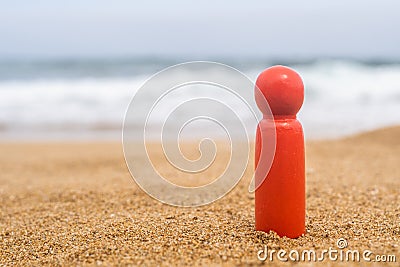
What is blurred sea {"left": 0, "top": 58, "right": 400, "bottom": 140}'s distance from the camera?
927 centimetres

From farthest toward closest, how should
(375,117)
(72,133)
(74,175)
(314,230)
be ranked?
(375,117) → (72,133) → (74,175) → (314,230)

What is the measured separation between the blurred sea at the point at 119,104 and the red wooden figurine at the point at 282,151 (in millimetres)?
5881

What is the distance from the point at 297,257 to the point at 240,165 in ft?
7.67

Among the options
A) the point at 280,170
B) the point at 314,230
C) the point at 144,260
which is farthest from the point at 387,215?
the point at 144,260

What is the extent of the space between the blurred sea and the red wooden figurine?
19.3 feet

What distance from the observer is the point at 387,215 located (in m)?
2.82

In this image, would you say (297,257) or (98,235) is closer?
(297,257)

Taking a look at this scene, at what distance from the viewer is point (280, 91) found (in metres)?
2.13

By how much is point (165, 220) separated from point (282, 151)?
94cm

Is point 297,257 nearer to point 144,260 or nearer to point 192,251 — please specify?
point 192,251

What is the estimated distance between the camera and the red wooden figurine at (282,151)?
2.15m

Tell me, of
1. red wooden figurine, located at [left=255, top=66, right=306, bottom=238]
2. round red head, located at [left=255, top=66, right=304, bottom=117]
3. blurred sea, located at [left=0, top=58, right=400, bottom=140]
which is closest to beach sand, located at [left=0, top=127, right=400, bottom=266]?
red wooden figurine, located at [left=255, top=66, right=306, bottom=238]

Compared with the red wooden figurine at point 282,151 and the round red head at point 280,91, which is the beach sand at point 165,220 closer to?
the red wooden figurine at point 282,151

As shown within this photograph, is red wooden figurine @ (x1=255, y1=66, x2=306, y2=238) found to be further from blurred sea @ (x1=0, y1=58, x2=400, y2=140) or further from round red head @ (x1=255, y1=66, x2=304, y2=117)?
blurred sea @ (x1=0, y1=58, x2=400, y2=140)
